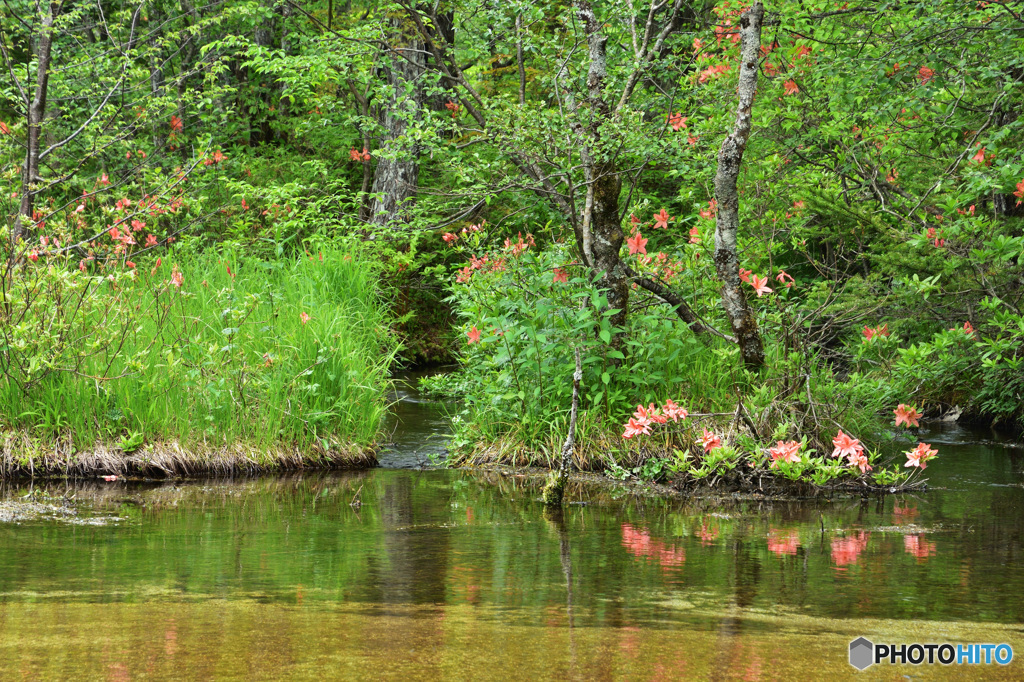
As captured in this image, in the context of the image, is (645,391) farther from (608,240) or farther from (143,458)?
(143,458)

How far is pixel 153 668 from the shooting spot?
9.94 ft

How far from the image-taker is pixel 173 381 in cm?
698

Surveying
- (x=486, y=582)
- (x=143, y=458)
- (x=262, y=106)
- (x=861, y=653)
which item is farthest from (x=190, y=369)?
(x=262, y=106)

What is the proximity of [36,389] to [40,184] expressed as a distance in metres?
1.83

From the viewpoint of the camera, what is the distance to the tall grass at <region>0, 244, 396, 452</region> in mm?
6723

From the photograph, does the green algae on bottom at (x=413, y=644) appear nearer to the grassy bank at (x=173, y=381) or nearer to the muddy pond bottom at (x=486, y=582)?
the muddy pond bottom at (x=486, y=582)

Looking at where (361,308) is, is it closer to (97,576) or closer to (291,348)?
(291,348)

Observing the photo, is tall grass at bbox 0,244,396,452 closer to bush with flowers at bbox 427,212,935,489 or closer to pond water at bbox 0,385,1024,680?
pond water at bbox 0,385,1024,680

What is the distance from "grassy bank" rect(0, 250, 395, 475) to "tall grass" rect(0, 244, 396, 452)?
11mm

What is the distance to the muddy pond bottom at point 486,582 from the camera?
316cm

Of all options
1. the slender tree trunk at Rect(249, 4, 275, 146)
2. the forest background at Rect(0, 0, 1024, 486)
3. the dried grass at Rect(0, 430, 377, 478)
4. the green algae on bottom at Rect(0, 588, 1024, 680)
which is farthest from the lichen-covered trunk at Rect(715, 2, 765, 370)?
the slender tree trunk at Rect(249, 4, 275, 146)

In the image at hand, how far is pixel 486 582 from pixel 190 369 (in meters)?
3.83

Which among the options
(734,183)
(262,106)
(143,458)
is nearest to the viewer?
(734,183)

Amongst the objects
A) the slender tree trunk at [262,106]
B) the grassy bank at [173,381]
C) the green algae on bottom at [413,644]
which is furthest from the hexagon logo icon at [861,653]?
the slender tree trunk at [262,106]
